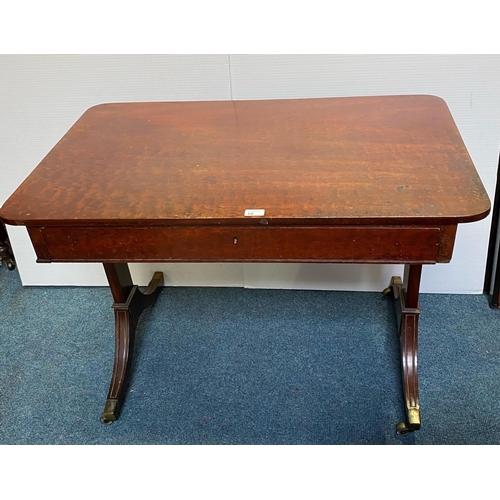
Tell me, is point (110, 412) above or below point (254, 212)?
below

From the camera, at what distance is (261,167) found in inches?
45.7

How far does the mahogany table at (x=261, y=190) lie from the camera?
1.02 meters

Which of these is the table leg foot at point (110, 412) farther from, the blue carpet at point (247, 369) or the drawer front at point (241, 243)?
the drawer front at point (241, 243)

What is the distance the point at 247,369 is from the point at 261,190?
74 centimetres

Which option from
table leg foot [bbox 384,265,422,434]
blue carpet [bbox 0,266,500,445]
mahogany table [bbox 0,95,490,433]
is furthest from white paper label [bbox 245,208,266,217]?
blue carpet [bbox 0,266,500,445]

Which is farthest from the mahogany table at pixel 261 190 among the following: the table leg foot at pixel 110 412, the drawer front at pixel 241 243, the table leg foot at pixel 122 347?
the table leg foot at pixel 110 412

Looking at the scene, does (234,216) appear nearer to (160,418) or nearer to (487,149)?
(160,418)

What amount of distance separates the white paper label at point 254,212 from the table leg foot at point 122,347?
646 mm

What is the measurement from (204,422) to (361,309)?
0.68 metres

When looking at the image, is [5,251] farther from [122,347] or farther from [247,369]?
[247,369]

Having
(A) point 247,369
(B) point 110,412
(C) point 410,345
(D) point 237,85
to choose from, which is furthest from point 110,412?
(D) point 237,85

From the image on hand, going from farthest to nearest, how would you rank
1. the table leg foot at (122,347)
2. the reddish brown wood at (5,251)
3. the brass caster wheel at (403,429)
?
the reddish brown wood at (5,251) < the table leg foot at (122,347) < the brass caster wheel at (403,429)

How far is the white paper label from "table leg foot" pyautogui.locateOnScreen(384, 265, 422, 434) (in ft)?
1.88

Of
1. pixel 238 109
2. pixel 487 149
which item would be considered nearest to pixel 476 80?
pixel 487 149
